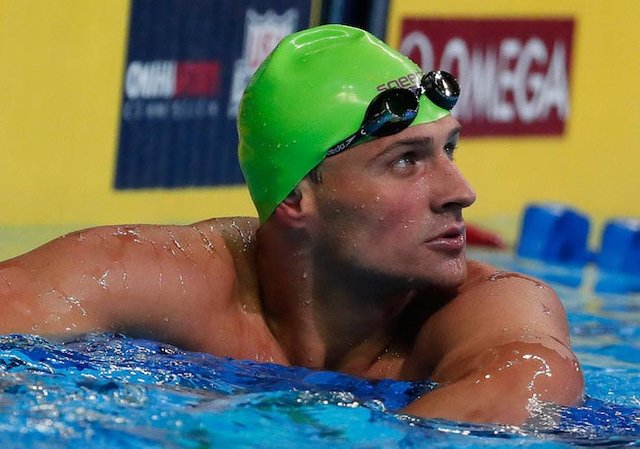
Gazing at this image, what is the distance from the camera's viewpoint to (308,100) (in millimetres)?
2852

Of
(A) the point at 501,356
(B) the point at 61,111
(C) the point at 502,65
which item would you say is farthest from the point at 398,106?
(C) the point at 502,65

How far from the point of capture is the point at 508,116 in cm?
671

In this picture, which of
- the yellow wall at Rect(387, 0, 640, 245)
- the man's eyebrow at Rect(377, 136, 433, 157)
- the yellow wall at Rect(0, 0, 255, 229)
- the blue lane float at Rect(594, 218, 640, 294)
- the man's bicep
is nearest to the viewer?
the man's bicep

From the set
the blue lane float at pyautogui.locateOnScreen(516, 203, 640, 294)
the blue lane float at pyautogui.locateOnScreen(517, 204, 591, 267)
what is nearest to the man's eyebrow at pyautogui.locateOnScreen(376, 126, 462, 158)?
→ the blue lane float at pyautogui.locateOnScreen(516, 203, 640, 294)

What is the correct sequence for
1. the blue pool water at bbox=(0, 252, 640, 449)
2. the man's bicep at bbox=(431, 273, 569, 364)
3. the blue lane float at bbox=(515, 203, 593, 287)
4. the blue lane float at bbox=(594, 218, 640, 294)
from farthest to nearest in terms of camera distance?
→ the blue lane float at bbox=(515, 203, 593, 287)
the blue lane float at bbox=(594, 218, 640, 294)
the man's bicep at bbox=(431, 273, 569, 364)
the blue pool water at bbox=(0, 252, 640, 449)

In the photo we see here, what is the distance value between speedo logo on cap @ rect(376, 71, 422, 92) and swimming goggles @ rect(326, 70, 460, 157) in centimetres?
1

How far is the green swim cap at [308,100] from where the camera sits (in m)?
2.83

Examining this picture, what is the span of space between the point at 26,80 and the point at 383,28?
175 centimetres

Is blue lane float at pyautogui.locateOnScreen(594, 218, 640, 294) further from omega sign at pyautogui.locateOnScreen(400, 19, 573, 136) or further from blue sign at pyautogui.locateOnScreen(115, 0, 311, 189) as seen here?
blue sign at pyautogui.locateOnScreen(115, 0, 311, 189)

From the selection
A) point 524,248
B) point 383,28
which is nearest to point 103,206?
point 383,28

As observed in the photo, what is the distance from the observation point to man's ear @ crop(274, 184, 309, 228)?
2.88m

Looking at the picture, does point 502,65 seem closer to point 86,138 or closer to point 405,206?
point 86,138

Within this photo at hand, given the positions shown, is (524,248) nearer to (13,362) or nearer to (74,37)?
(74,37)

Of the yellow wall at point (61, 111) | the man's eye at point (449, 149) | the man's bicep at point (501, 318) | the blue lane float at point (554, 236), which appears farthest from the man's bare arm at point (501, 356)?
the blue lane float at point (554, 236)
